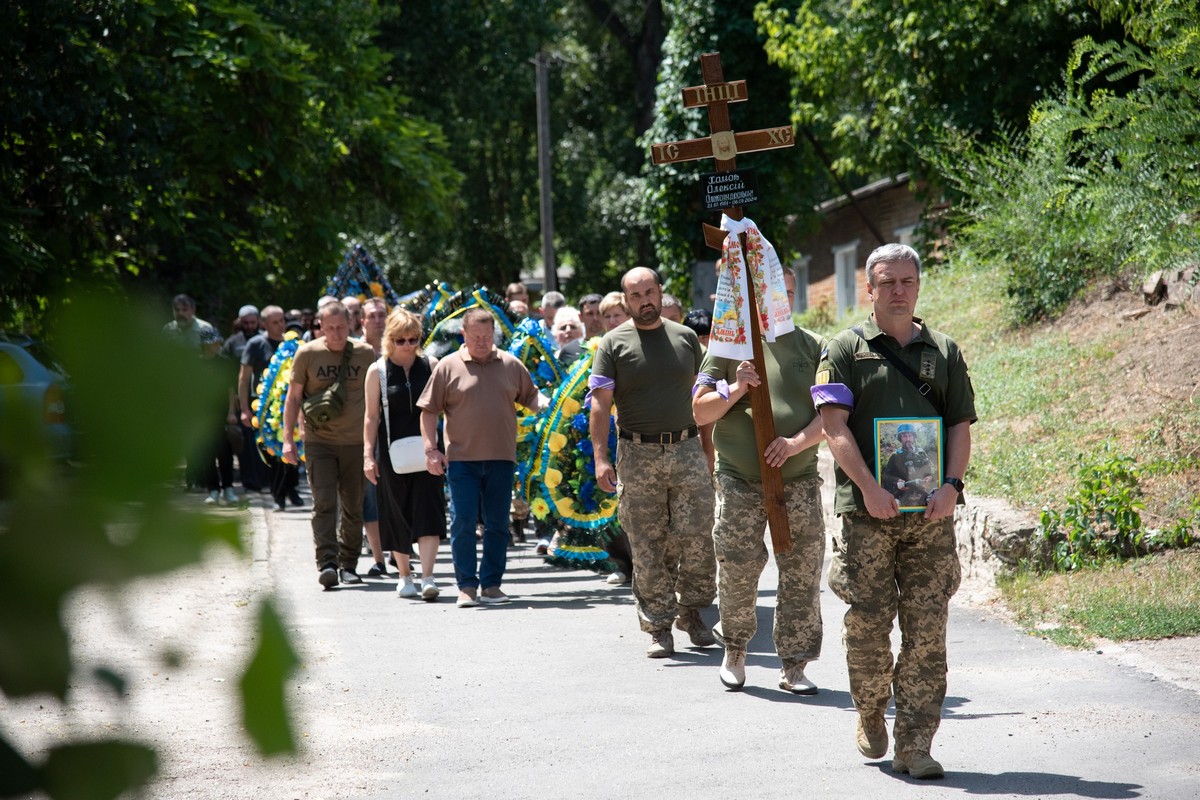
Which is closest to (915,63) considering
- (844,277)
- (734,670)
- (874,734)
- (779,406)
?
(779,406)

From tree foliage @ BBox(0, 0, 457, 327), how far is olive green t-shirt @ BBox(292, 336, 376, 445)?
141 centimetres

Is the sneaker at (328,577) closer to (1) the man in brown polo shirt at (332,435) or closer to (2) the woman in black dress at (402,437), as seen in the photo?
(1) the man in brown polo shirt at (332,435)

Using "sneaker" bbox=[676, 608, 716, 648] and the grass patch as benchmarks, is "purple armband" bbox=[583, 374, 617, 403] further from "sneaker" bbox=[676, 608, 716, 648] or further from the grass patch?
the grass patch

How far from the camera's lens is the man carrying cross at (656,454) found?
7320 mm

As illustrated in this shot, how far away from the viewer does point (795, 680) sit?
6.26 meters

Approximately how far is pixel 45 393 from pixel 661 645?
6.56 meters

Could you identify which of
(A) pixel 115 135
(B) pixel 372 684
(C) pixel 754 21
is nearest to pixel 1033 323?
(B) pixel 372 684

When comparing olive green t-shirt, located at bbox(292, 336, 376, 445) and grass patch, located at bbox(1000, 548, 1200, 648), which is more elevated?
olive green t-shirt, located at bbox(292, 336, 376, 445)

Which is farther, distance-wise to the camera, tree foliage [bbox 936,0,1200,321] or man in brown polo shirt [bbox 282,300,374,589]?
man in brown polo shirt [bbox 282,300,374,589]

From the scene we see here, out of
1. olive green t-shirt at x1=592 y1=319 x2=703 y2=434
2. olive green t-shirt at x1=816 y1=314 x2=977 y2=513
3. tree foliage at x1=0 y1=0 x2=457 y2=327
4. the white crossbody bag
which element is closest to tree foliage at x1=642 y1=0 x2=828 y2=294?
tree foliage at x1=0 y1=0 x2=457 y2=327

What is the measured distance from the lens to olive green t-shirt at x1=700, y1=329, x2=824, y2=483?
20.4ft

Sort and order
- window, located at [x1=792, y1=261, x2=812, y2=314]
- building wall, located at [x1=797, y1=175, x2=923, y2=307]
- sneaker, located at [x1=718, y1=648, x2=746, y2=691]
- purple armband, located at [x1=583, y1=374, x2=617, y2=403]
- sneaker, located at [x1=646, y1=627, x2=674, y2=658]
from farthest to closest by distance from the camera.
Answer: window, located at [x1=792, y1=261, x2=812, y2=314]
building wall, located at [x1=797, y1=175, x2=923, y2=307]
purple armband, located at [x1=583, y1=374, x2=617, y2=403]
sneaker, located at [x1=646, y1=627, x2=674, y2=658]
sneaker, located at [x1=718, y1=648, x2=746, y2=691]

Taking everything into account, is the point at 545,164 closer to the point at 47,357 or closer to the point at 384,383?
the point at 384,383

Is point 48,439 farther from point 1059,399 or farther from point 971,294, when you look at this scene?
point 971,294
